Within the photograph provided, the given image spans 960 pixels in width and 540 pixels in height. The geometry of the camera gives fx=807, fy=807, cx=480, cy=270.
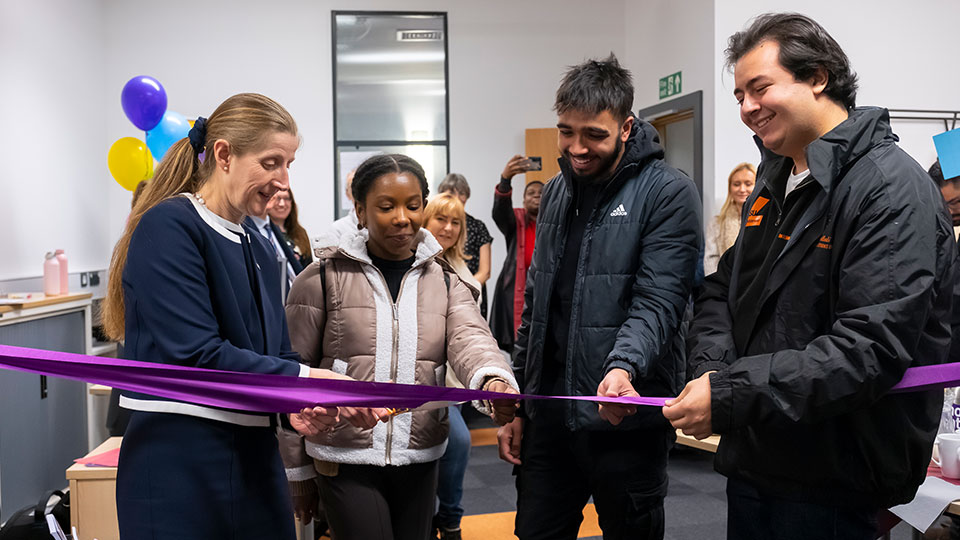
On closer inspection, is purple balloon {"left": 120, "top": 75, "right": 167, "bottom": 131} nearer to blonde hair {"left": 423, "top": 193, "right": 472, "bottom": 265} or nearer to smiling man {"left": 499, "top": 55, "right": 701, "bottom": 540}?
blonde hair {"left": 423, "top": 193, "right": 472, "bottom": 265}

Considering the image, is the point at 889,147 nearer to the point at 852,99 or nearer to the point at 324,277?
the point at 852,99

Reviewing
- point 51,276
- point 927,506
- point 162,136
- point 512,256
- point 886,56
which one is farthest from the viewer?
point 886,56

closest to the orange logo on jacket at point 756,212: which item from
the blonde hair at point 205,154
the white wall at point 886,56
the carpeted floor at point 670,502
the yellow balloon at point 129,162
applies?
the blonde hair at point 205,154

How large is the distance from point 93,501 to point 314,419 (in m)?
1.56

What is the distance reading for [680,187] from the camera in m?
2.11

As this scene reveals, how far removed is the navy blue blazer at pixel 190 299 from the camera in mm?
1536

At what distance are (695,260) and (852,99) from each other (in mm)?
618

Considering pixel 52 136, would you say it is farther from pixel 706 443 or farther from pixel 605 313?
pixel 706 443

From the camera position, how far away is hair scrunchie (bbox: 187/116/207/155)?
1.71m

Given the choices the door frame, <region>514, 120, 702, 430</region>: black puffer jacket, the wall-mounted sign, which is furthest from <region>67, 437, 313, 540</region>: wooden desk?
the wall-mounted sign

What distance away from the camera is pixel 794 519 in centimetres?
152

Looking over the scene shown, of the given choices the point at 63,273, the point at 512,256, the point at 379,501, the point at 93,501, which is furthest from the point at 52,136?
the point at 379,501

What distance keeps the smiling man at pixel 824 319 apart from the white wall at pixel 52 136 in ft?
14.2

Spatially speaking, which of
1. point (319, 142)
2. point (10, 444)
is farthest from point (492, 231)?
point (10, 444)
